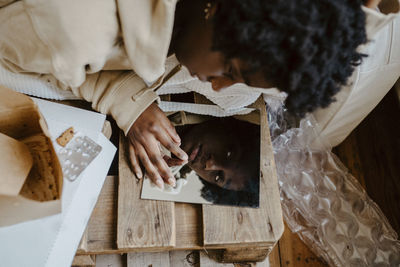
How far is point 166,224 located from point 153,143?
0.15 meters

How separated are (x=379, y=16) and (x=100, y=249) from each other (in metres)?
0.59

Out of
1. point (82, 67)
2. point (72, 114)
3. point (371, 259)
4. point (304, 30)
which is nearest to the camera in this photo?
point (304, 30)

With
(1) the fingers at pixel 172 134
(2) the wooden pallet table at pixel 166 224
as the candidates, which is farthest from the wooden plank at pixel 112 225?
(1) the fingers at pixel 172 134

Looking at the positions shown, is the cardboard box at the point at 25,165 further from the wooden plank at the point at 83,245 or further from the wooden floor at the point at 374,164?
the wooden floor at the point at 374,164

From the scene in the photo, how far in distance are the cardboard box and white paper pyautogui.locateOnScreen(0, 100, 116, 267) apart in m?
0.04

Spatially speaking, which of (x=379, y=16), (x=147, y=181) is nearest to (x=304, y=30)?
(x=379, y=16)

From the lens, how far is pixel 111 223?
0.60m

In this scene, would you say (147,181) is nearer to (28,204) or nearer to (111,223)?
(111,223)

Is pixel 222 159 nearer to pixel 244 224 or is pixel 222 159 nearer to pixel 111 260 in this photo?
pixel 244 224

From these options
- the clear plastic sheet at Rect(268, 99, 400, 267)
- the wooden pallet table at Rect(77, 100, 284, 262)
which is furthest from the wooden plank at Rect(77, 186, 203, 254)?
the clear plastic sheet at Rect(268, 99, 400, 267)

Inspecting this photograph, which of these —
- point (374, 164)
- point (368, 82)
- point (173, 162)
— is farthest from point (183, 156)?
point (374, 164)

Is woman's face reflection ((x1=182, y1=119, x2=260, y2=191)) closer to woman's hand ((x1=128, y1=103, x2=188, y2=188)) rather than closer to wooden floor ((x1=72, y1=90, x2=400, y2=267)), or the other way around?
woman's hand ((x1=128, y1=103, x2=188, y2=188))

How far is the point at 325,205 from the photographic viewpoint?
0.90m

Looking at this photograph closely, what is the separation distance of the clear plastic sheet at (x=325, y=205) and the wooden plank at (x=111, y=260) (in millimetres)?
423
